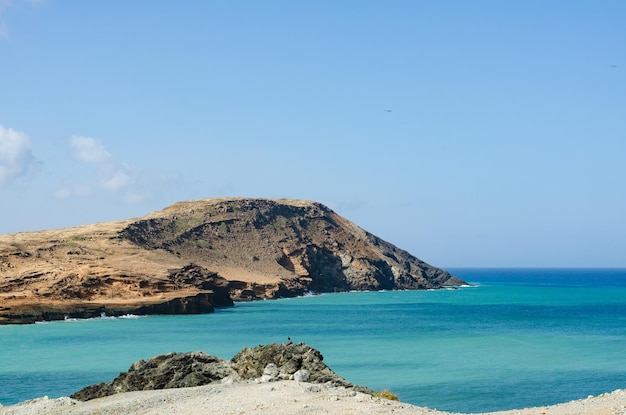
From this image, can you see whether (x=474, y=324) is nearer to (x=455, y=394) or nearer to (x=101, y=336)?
(x=101, y=336)

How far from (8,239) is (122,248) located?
47.9 ft

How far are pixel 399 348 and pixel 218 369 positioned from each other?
2730 centimetres

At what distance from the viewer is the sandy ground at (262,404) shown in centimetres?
1758

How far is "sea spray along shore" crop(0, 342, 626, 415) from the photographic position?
17984mm

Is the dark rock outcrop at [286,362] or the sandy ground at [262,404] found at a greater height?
the dark rock outcrop at [286,362]

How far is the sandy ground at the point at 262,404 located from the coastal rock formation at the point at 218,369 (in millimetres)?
1345

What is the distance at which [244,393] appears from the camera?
1969cm

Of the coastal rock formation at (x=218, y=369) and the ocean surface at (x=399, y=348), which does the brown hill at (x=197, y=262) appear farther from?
the coastal rock formation at (x=218, y=369)

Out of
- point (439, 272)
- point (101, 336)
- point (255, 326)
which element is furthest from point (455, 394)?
point (439, 272)

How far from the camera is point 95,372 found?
38438mm

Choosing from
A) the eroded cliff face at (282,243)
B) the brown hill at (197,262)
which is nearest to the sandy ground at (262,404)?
the brown hill at (197,262)

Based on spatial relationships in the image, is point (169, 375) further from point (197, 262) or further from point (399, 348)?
point (197, 262)

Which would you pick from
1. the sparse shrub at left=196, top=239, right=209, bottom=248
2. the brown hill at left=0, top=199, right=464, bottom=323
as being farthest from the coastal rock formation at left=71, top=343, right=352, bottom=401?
the sparse shrub at left=196, top=239, right=209, bottom=248

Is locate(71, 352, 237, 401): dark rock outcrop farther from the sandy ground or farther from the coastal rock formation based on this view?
the sandy ground
